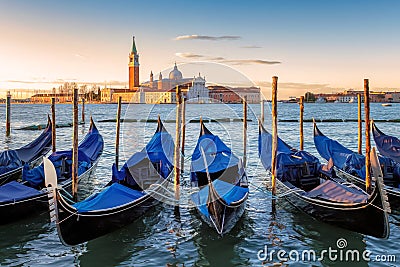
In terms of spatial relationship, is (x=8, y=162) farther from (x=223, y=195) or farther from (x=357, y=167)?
(x=357, y=167)

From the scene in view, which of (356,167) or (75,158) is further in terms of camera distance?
(356,167)

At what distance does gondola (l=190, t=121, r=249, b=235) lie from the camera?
4.87m

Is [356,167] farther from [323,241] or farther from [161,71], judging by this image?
[161,71]

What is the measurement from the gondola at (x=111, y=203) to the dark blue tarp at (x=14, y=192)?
42 centimetres

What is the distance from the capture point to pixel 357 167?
7.38 metres

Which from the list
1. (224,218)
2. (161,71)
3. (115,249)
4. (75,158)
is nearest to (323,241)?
(224,218)

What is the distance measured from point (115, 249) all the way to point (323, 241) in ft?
8.83

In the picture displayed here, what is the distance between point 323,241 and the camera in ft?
16.7

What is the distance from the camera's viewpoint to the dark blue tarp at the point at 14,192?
5348 mm

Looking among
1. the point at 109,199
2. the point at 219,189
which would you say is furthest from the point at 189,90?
the point at 109,199

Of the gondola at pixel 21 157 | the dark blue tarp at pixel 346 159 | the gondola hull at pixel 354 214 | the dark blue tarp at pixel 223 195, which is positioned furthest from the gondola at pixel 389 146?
the gondola at pixel 21 157

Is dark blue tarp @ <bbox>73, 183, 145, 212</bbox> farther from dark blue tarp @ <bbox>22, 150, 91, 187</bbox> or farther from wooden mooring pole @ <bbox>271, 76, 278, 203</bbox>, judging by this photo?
wooden mooring pole @ <bbox>271, 76, 278, 203</bbox>

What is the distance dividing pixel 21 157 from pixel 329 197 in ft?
22.7

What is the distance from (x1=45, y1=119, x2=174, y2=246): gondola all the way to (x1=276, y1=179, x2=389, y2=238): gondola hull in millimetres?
2369
